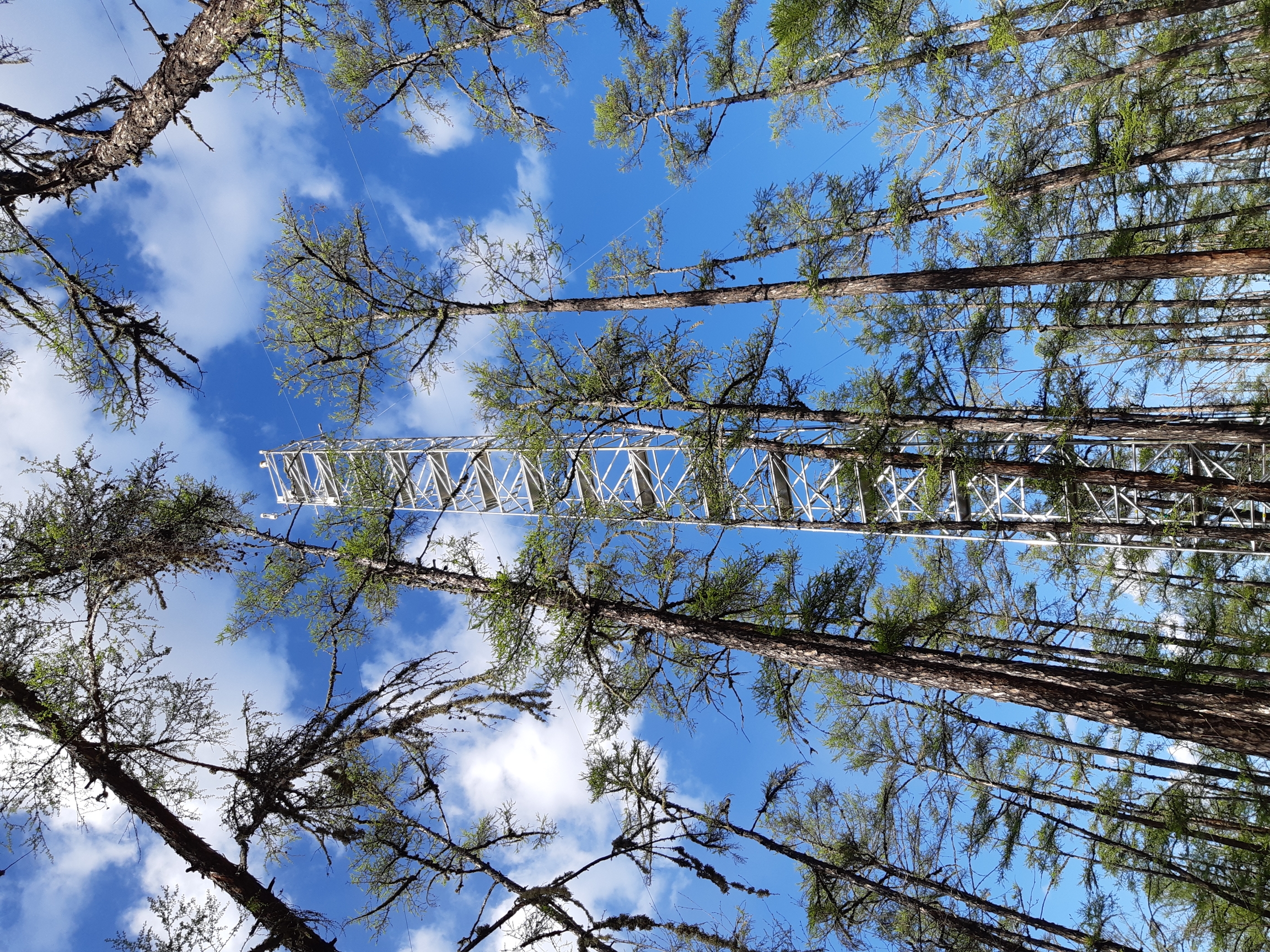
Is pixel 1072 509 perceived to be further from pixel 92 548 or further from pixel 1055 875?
pixel 92 548

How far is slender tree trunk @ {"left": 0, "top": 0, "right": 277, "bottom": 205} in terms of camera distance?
18.2 ft

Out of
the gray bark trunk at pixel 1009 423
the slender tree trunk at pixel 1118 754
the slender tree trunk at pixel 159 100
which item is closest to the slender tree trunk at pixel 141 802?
the slender tree trunk at pixel 159 100

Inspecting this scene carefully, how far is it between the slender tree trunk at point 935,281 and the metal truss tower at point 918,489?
6.23 feet

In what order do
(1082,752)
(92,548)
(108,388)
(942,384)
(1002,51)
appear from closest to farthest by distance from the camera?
(92,548), (108,388), (942,384), (1002,51), (1082,752)

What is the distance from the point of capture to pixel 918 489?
10.1 m

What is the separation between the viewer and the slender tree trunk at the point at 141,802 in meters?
5.91

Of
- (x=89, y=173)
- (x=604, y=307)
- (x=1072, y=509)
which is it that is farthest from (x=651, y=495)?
(x=89, y=173)

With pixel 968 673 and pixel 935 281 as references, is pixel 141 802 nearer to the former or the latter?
pixel 968 673

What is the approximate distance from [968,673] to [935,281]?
4380mm

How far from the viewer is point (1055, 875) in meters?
11.2

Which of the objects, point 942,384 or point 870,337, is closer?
point 942,384

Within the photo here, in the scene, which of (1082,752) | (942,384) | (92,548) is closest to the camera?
(92,548)

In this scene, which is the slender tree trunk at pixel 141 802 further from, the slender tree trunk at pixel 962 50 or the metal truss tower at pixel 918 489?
the slender tree trunk at pixel 962 50

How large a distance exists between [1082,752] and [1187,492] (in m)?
6.51
